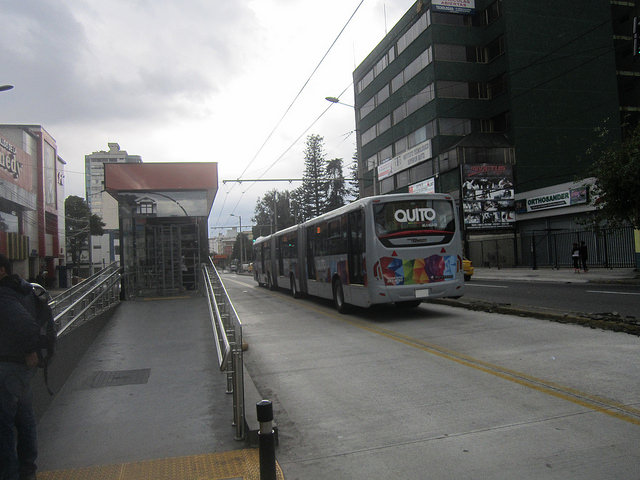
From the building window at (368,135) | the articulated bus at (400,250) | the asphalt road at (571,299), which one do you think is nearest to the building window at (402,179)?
the building window at (368,135)

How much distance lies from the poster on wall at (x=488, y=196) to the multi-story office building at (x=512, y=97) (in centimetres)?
8

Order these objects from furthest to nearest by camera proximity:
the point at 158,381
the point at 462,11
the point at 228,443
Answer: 1. the point at 462,11
2. the point at 158,381
3. the point at 228,443

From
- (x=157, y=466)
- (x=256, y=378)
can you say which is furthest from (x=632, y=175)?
(x=157, y=466)

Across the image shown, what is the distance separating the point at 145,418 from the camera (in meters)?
5.24

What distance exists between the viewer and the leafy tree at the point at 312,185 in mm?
72125

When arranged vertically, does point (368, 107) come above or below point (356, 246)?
above

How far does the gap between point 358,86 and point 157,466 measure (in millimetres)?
56852

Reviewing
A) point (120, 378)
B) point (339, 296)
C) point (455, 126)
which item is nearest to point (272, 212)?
point (455, 126)

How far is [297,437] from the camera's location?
479 cm

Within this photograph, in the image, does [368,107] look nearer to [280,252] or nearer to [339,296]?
[280,252]

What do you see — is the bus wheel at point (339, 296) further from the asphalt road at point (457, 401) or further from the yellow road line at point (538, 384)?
the yellow road line at point (538, 384)

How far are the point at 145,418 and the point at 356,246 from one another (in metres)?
7.94

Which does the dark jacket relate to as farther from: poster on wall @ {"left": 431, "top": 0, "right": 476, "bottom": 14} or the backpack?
poster on wall @ {"left": 431, "top": 0, "right": 476, "bottom": 14}

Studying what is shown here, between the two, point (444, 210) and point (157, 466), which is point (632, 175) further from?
point (157, 466)
